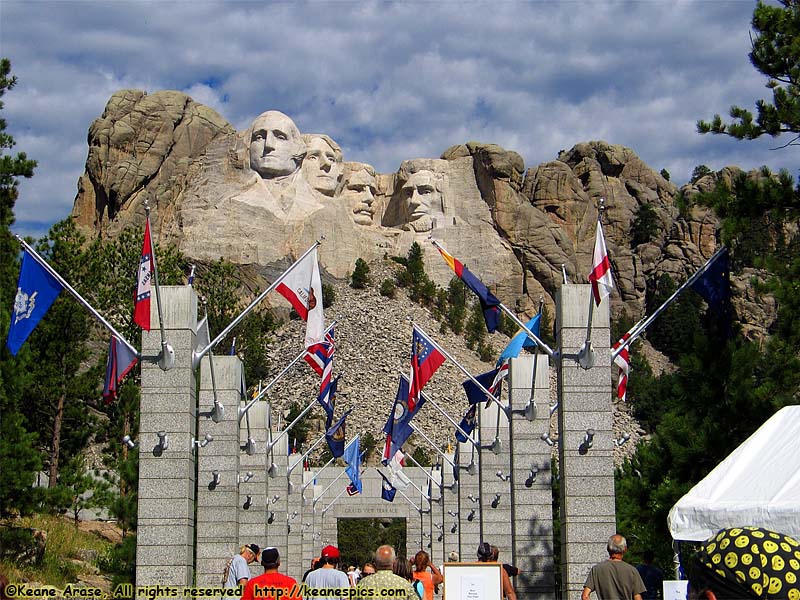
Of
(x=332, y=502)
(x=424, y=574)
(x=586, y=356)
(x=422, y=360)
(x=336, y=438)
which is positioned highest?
(x=422, y=360)

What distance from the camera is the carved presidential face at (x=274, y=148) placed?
8225 cm

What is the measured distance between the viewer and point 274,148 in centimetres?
8231

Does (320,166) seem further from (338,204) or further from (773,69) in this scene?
(773,69)

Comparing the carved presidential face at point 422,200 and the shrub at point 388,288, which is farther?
the carved presidential face at point 422,200

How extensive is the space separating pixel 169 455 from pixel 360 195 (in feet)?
234

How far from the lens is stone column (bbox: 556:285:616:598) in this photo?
16859mm

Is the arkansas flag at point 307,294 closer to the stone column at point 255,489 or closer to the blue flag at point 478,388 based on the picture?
the blue flag at point 478,388

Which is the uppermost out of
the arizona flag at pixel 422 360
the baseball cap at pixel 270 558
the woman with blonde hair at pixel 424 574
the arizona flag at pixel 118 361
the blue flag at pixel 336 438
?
the arizona flag at pixel 422 360

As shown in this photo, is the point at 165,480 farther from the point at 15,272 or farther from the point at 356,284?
the point at 356,284

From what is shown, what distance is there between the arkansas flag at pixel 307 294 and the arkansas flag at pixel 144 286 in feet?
7.74

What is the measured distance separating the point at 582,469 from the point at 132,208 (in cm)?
7090

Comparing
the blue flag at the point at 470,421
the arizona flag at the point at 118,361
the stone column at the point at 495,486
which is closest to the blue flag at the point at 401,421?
the blue flag at the point at 470,421

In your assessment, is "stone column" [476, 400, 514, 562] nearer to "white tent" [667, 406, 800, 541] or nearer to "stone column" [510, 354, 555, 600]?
"stone column" [510, 354, 555, 600]

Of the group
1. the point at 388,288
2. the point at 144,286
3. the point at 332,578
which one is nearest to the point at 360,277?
the point at 388,288
